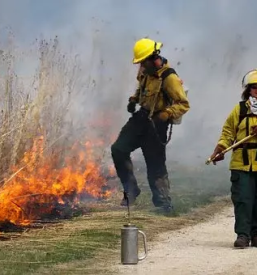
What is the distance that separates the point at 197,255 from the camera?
8.07m

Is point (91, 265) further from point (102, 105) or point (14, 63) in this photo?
point (102, 105)

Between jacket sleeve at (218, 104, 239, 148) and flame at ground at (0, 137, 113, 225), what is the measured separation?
226 centimetres

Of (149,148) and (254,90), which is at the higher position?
(254,90)

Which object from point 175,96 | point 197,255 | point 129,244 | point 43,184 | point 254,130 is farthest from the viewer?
point 175,96

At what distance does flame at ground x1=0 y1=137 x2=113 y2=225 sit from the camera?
9500 mm

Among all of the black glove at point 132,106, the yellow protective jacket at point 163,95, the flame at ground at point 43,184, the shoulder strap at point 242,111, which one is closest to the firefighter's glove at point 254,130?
the shoulder strap at point 242,111

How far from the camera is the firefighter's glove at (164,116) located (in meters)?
10.7

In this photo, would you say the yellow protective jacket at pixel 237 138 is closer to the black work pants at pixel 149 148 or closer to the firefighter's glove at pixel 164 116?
the firefighter's glove at pixel 164 116

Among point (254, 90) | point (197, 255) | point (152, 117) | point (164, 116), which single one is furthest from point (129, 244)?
point (152, 117)

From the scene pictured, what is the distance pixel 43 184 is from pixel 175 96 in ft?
6.48

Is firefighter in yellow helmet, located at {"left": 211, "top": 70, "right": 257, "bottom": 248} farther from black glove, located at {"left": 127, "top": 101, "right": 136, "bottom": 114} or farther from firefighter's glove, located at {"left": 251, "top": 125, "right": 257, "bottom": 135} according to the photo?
black glove, located at {"left": 127, "top": 101, "right": 136, "bottom": 114}

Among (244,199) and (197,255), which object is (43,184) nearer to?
(244,199)

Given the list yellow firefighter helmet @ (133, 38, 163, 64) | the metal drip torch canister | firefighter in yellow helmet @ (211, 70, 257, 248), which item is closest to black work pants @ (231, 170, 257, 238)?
firefighter in yellow helmet @ (211, 70, 257, 248)

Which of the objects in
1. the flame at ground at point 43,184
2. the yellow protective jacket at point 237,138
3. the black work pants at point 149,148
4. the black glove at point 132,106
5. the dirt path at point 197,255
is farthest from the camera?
the black glove at point 132,106
